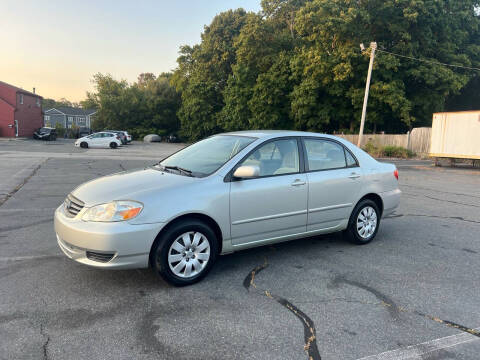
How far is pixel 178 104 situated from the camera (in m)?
57.5

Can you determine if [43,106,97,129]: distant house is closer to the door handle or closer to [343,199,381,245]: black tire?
[343,199,381,245]: black tire

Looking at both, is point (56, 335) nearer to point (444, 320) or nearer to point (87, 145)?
point (444, 320)

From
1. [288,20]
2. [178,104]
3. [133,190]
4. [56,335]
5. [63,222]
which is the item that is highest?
[288,20]

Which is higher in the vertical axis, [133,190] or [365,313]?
[133,190]

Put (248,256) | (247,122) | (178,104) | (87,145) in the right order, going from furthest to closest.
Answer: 1. (178,104)
2. (247,122)
3. (87,145)
4. (248,256)

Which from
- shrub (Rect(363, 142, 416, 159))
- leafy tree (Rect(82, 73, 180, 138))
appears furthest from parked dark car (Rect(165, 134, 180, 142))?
shrub (Rect(363, 142, 416, 159))

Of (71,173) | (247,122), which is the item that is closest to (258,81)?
(247,122)

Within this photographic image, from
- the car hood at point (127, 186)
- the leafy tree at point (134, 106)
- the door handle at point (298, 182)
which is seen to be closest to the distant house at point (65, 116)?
the leafy tree at point (134, 106)

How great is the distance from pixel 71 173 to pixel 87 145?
18899 millimetres

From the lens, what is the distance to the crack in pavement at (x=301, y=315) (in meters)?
2.80

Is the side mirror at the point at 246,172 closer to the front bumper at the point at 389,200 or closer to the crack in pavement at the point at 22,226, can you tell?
the front bumper at the point at 389,200

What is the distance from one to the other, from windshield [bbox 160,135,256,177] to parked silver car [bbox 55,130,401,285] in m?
0.02

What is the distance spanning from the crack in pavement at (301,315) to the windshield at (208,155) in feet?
4.24

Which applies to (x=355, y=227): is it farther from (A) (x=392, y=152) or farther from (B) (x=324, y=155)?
(A) (x=392, y=152)
